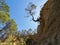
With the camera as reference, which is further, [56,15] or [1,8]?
[1,8]

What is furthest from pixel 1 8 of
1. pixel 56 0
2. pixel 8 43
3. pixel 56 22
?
pixel 56 22

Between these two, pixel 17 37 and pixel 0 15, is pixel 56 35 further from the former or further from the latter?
pixel 17 37

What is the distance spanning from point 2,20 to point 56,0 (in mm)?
10256

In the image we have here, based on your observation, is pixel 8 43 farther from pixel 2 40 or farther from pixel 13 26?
pixel 13 26

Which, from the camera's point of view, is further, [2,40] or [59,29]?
[2,40]

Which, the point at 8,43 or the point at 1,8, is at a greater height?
the point at 1,8

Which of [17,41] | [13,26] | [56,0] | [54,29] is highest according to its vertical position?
[56,0]

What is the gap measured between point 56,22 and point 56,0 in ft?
8.96

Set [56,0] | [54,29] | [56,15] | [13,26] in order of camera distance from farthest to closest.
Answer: [13,26], [56,0], [56,15], [54,29]

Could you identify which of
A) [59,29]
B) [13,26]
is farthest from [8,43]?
[59,29]

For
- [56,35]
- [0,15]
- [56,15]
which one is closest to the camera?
[56,35]

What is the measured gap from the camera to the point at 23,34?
33719mm

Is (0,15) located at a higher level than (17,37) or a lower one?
higher

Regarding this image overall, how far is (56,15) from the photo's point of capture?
14000 millimetres
